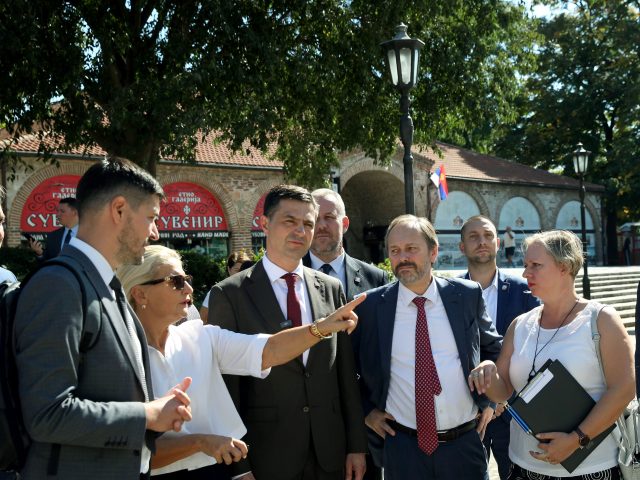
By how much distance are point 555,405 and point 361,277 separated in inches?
78.0

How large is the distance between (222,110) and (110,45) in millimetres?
2358

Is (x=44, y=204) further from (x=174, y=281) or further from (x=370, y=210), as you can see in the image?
(x=174, y=281)

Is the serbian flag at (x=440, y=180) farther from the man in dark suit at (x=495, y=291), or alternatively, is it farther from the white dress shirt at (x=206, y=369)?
the white dress shirt at (x=206, y=369)

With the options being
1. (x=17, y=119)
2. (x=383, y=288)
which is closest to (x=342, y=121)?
(x=17, y=119)

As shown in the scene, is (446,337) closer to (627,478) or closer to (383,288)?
(383,288)

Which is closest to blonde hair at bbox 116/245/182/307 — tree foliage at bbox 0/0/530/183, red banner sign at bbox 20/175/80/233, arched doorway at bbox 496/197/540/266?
tree foliage at bbox 0/0/530/183

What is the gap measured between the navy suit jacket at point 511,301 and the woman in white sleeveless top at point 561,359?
3.76 ft

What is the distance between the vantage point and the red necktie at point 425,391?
3.46 metres

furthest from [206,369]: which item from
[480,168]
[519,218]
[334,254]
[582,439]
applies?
[519,218]

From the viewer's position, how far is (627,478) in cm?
317

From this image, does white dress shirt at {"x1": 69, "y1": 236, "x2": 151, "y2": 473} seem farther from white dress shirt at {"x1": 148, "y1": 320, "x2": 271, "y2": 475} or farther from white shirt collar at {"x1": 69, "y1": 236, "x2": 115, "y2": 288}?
white dress shirt at {"x1": 148, "y1": 320, "x2": 271, "y2": 475}

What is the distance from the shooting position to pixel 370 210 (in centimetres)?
3678

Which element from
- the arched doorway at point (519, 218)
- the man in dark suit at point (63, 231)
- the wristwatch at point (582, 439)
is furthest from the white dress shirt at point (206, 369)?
the arched doorway at point (519, 218)

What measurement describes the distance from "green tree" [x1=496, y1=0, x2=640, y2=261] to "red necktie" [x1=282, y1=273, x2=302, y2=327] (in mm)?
38077
